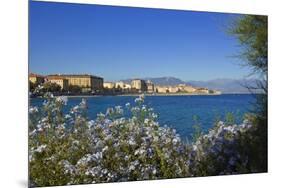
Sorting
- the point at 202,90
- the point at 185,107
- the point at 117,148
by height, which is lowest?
the point at 117,148

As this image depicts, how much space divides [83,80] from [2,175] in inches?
62.8

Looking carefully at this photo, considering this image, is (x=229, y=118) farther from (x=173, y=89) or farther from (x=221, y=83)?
(x=173, y=89)

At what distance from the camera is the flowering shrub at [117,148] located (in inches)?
258

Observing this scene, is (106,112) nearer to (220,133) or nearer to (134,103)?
(134,103)

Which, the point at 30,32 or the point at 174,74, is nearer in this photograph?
the point at 30,32

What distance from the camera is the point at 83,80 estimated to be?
6.76 metres

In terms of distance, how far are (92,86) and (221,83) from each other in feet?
6.37

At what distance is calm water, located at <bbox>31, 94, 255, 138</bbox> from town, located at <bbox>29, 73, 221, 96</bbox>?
9 centimetres

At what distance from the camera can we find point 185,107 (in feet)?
23.7

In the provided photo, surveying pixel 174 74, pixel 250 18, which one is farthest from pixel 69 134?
pixel 250 18

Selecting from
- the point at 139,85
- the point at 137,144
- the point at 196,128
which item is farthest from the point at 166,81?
the point at 137,144

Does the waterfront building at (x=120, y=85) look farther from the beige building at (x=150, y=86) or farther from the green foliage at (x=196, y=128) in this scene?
the green foliage at (x=196, y=128)

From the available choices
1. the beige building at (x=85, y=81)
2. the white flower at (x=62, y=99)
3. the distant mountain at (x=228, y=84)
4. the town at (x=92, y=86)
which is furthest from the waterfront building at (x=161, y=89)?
the white flower at (x=62, y=99)

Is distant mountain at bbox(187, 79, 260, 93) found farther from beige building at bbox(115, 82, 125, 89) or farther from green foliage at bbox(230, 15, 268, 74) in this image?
beige building at bbox(115, 82, 125, 89)
